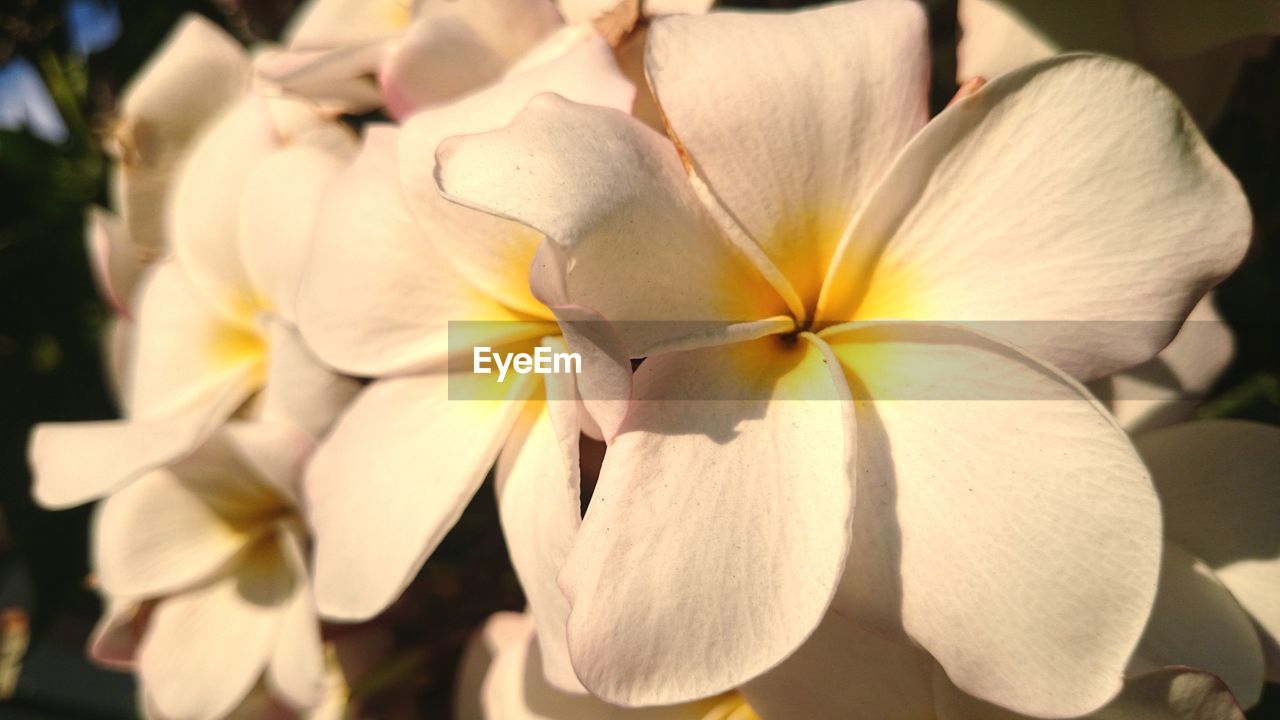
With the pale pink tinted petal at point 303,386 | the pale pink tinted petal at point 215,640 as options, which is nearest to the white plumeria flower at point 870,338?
the pale pink tinted petal at point 303,386

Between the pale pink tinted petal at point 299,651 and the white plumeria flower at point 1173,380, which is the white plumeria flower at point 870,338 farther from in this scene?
the pale pink tinted petal at point 299,651

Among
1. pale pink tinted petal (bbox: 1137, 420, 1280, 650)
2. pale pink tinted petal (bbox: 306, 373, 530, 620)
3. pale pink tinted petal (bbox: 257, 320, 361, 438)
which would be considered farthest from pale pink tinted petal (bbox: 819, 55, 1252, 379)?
pale pink tinted petal (bbox: 257, 320, 361, 438)

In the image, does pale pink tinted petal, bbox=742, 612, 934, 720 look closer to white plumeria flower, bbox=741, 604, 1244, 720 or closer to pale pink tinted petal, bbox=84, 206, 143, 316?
white plumeria flower, bbox=741, 604, 1244, 720

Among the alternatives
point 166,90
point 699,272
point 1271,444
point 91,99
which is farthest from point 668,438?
point 91,99

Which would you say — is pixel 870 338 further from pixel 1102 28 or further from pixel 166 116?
pixel 166 116

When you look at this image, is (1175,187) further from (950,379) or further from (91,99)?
(91,99)


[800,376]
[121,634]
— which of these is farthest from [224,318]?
[800,376]
